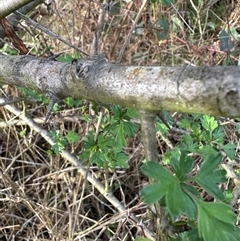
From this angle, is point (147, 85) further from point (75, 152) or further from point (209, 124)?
point (75, 152)

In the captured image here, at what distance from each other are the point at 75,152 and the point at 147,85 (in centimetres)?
183

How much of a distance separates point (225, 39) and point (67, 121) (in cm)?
96

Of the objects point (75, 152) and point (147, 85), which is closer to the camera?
point (147, 85)

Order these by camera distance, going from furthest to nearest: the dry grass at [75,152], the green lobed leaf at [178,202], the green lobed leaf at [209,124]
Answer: the dry grass at [75,152]
the green lobed leaf at [209,124]
the green lobed leaf at [178,202]

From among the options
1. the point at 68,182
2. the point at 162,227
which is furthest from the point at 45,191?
the point at 162,227

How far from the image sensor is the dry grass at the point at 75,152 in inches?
89.8

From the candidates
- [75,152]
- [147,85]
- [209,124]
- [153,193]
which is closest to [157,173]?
[153,193]

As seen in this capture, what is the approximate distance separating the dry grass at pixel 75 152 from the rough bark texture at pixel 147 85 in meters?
1.34

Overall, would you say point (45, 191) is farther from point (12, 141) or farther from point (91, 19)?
point (91, 19)

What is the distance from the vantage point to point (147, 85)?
0.65 m

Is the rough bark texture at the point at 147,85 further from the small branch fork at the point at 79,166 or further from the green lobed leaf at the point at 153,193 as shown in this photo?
the small branch fork at the point at 79,166

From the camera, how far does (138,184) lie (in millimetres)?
2422

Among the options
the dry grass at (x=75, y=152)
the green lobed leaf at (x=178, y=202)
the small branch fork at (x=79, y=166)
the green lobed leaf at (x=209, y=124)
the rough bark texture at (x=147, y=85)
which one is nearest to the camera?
the rough bark texture at (x=147, y=85)

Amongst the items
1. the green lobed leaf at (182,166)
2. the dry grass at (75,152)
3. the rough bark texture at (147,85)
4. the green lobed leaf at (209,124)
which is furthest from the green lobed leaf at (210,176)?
the dry grass at (75,152)
